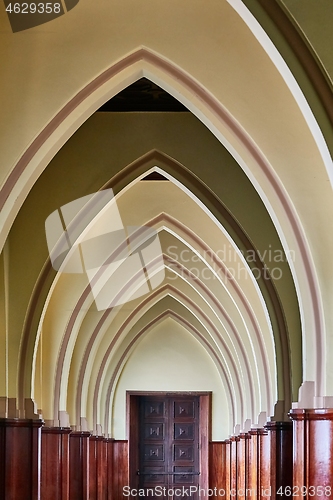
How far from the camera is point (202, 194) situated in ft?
27.3

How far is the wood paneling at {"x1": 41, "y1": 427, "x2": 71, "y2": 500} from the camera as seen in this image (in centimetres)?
1027

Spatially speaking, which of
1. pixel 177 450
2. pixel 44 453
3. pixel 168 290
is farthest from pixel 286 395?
pixel 177 450

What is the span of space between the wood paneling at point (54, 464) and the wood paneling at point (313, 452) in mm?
4741

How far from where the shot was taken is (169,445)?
56.9 feet

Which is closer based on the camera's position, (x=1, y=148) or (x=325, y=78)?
(x=325, y=78)

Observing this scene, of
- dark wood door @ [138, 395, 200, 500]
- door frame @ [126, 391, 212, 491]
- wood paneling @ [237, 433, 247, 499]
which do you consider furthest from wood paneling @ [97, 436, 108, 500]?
wood paneling @ [237, 433, 247, 499]

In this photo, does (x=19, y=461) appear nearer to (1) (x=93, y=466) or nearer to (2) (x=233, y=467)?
(1) (x=93, y=466)

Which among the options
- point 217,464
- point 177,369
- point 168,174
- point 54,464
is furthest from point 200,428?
point 168,174

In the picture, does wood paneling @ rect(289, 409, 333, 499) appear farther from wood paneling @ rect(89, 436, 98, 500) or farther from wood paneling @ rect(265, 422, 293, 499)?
wood paneling @ rect(89, 436, 98, 500)

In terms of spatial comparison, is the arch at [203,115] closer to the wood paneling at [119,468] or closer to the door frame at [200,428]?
the door frame at [200,428]

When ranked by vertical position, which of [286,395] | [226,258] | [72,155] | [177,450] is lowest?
[177,450]

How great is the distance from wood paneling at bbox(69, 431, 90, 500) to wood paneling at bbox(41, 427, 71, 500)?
179cm

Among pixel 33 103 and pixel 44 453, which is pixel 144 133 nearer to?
pixel 33 103

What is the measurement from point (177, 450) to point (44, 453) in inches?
280
